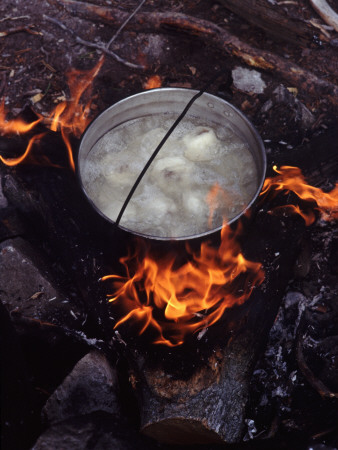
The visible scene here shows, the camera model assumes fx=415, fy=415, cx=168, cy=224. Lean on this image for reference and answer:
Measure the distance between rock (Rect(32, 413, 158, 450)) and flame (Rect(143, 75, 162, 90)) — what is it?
371 cm

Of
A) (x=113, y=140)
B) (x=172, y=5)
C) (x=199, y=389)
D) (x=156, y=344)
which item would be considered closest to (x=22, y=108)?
(x=113, y=140)

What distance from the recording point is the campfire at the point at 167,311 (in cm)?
259

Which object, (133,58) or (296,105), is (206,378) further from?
(133,58)

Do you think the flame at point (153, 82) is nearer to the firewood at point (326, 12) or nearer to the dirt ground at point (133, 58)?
the dirt ground at point (133, 58)

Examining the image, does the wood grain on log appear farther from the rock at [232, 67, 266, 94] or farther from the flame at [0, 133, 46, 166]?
the flame at [0, 133, 46, 166]

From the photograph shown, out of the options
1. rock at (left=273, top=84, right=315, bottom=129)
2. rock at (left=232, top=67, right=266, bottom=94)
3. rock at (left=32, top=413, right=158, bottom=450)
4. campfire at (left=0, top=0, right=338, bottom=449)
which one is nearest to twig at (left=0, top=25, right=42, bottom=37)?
campfire at (left=0, top=0, right=338, bottom=449)

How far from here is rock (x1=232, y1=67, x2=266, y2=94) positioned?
4.83 metres

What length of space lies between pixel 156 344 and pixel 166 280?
445 millimetres

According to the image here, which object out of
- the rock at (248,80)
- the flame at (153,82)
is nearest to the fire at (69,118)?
the flame at (153,82)

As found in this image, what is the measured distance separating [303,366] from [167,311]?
1.05m

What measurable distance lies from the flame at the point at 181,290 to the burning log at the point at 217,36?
2673mm

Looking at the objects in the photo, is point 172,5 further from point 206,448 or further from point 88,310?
point 206,448

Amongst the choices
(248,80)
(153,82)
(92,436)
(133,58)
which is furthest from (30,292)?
(248,80)

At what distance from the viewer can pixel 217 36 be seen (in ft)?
16.5
